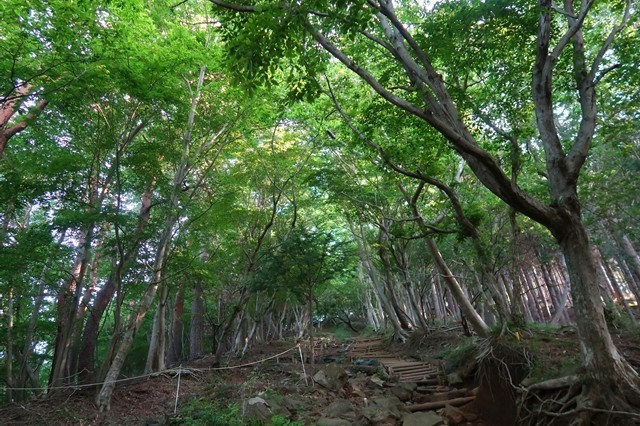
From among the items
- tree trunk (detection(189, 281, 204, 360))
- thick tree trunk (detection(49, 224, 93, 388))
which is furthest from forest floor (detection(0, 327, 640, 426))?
tree trunk (detection(189, 281, 204, 360))

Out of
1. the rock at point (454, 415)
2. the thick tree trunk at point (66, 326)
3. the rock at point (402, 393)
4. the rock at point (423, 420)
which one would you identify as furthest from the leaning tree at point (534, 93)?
the thick tree trunk at point (66, 326)

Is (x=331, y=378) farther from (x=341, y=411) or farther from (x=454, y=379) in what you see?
(x=454, y=379)

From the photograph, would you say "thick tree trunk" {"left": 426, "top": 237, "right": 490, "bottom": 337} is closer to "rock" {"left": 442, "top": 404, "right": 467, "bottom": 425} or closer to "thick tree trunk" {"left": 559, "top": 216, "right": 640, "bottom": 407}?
"rock" {"left": 442, "top": 404, "right": 467, "bottom": 425}

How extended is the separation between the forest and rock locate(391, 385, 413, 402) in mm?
2573

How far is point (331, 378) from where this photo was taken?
9.27 m

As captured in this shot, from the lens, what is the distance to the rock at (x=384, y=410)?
6980 millimetres

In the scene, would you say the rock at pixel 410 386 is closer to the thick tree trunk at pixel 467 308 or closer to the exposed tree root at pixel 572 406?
the thick tree trunk at pixel 467 308

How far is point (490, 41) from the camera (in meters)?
6.25

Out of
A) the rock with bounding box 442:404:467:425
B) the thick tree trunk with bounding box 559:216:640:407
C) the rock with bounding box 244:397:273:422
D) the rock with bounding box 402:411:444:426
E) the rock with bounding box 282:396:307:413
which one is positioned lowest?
the rock with bounding box 442:404:467:425

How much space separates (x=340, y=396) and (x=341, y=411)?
5.17ft

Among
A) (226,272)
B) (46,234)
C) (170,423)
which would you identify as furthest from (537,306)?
(46,234)

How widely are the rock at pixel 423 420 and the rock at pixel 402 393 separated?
5.71ft

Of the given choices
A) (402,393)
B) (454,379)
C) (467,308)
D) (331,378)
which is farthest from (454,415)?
(331,378)

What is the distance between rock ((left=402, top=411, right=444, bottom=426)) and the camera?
679 centimetres
